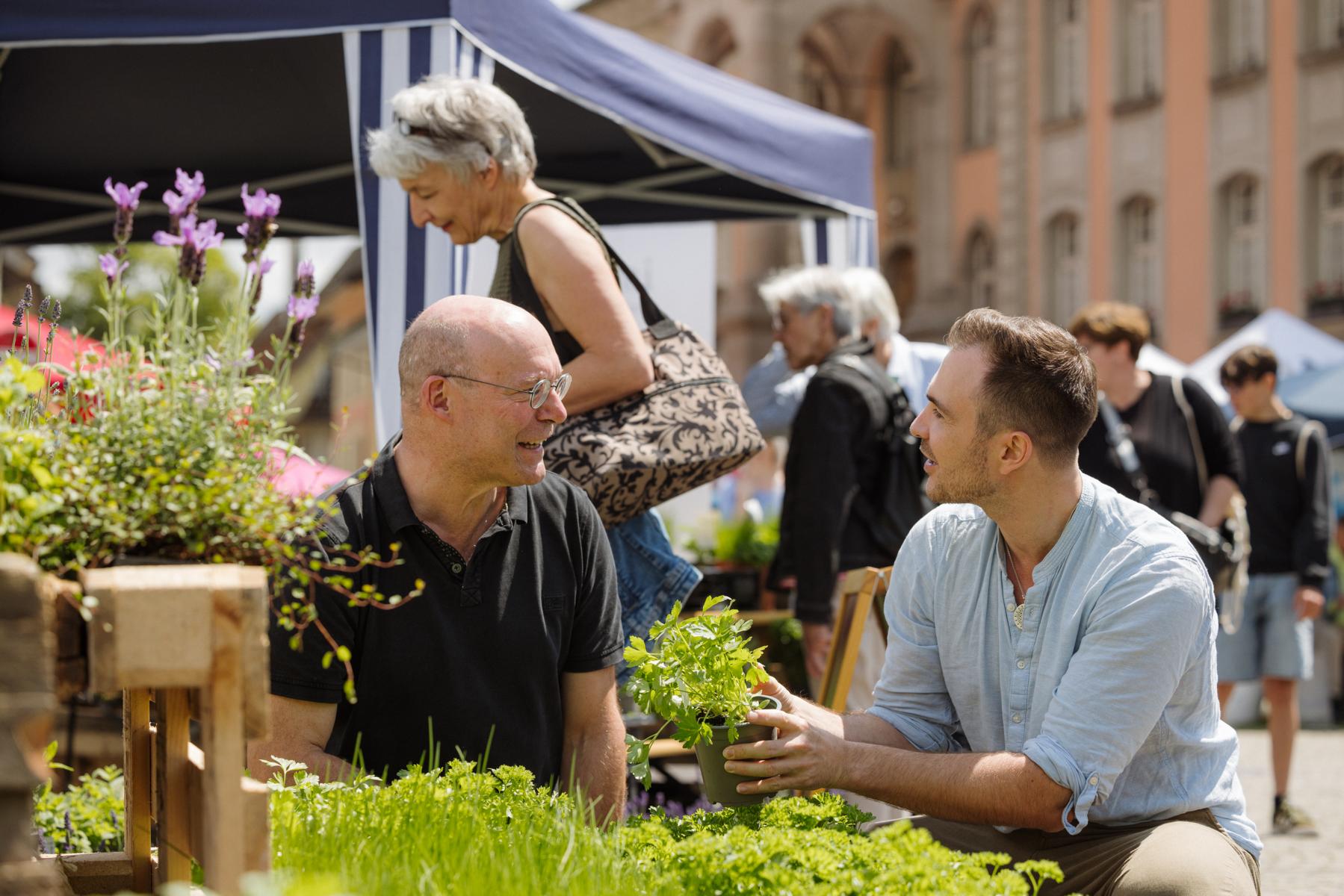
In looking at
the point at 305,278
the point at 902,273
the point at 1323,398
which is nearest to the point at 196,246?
the point at 305,278

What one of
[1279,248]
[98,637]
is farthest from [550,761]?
[1279,248]

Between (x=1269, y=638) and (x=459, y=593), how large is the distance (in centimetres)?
505

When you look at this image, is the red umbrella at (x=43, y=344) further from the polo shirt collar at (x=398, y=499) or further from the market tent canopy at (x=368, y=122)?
the market tent canopy at (x=368, y=122)

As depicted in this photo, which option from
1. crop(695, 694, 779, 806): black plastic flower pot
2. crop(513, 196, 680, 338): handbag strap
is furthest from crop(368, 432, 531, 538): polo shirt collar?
crop(513, 196, 680, 338): handbag strap

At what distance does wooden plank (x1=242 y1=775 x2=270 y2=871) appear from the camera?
1554 millimetres

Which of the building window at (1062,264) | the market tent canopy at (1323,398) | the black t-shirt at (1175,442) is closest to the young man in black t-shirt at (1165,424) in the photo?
the black t-shirt at (1175,442)

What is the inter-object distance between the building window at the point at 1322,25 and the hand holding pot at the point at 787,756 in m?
21.5

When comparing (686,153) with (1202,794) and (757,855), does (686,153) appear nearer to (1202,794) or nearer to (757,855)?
(1202,794)

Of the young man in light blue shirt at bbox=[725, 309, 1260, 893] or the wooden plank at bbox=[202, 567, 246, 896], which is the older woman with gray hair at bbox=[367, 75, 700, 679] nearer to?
the young man in light blue shirt at bbox=[725, 309, 1260, 893]

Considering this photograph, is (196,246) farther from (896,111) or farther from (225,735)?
(896,111)

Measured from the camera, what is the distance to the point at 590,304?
332 cm

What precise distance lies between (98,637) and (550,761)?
4.63 feet

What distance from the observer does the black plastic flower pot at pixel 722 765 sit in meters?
2.29

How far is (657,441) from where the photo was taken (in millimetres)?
3318
